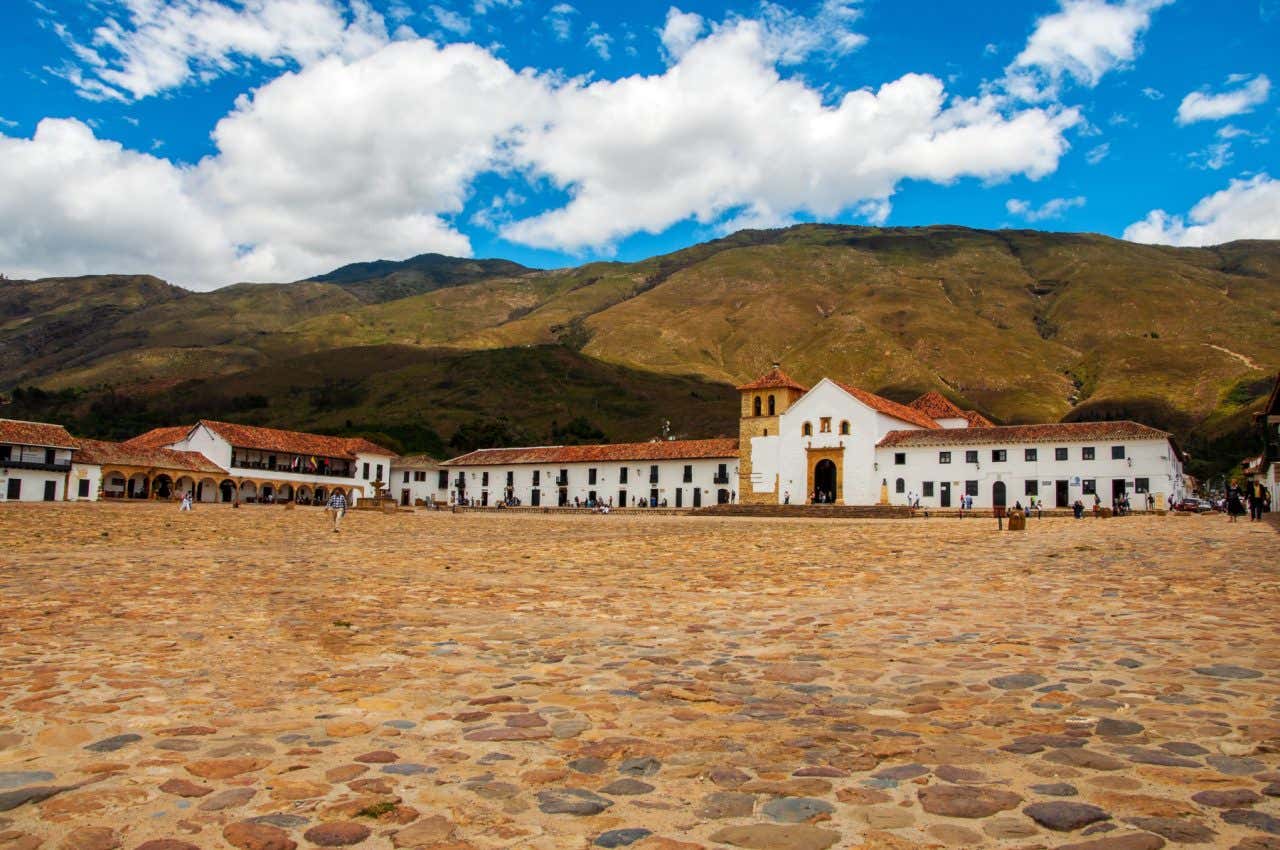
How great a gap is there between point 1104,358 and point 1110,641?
134104 millimetres

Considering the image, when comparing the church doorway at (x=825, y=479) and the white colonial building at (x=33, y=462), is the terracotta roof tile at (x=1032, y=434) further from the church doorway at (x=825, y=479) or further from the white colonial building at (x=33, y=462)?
the white colonial building at (x=33, y=462)

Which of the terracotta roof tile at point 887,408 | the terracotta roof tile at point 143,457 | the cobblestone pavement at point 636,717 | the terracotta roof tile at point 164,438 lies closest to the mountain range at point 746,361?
the terracotta roof tile at point 164,438

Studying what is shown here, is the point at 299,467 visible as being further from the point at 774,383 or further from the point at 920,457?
the point at 920,457

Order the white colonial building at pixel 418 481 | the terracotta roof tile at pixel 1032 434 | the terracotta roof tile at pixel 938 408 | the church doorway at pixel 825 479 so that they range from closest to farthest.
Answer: the terracotta roof tile at pixel 1032 434
the church doorway at pixel 825 479
the terracotta roof tile at pixel 938 408
the white colonial building at pixel 418 481

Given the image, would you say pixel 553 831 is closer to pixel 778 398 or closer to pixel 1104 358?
pixel 778 398

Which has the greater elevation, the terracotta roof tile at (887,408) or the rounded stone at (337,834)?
the terracotta roof tile at (887,408)

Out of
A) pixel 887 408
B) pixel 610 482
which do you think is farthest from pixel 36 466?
pixel 887 408

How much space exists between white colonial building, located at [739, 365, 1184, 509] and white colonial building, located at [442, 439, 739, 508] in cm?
337

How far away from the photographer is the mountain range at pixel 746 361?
103 m

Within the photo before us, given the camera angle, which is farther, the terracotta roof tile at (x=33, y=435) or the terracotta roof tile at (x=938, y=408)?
the terracotta roof tile at (x=938, y=408)

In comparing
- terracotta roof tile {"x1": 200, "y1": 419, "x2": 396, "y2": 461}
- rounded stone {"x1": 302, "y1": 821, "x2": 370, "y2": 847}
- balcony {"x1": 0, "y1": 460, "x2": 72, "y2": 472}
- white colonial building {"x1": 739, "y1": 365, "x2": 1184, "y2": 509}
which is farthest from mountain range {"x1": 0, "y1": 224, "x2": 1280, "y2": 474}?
rounded stone {"x1": 302, "y1": 821, "x2": 370, "y2": 847}

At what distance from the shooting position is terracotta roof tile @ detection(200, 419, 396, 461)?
6731cm

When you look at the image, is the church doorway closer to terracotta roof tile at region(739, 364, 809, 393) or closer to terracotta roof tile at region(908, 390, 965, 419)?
terracotta roof tile at region(739, 364, 809, 393)

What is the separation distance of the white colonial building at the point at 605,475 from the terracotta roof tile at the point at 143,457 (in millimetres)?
18627
